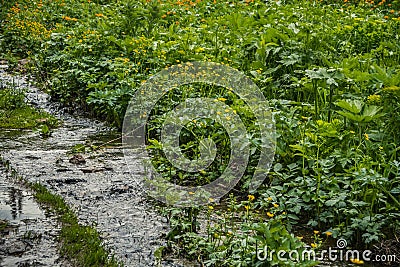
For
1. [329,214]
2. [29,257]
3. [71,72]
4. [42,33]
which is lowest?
[29,257]

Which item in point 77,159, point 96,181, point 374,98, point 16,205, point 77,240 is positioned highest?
point 374,98

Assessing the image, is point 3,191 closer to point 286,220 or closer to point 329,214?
point 286,220

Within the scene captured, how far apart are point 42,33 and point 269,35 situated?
564 cm

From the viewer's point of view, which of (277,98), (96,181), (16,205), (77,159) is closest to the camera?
(16,205)

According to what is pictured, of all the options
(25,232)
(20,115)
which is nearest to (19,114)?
(20,115)

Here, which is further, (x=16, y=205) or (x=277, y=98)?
(x=277, y=98)

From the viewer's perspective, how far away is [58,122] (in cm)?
733

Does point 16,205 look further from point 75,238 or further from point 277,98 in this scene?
point 277,98

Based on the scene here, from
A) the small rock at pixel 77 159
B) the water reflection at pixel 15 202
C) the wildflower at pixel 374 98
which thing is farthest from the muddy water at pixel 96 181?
the wildflower at pixel 374 98

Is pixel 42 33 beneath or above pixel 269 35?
above

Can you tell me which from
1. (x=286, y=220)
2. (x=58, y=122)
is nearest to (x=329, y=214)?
(x=286, y=220)

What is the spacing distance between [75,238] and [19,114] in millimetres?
3907

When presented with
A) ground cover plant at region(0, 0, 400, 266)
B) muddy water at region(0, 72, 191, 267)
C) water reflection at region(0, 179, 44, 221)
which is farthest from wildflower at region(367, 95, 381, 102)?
water reflection at region(0, 179, 44, 221)

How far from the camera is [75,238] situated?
4004mm
